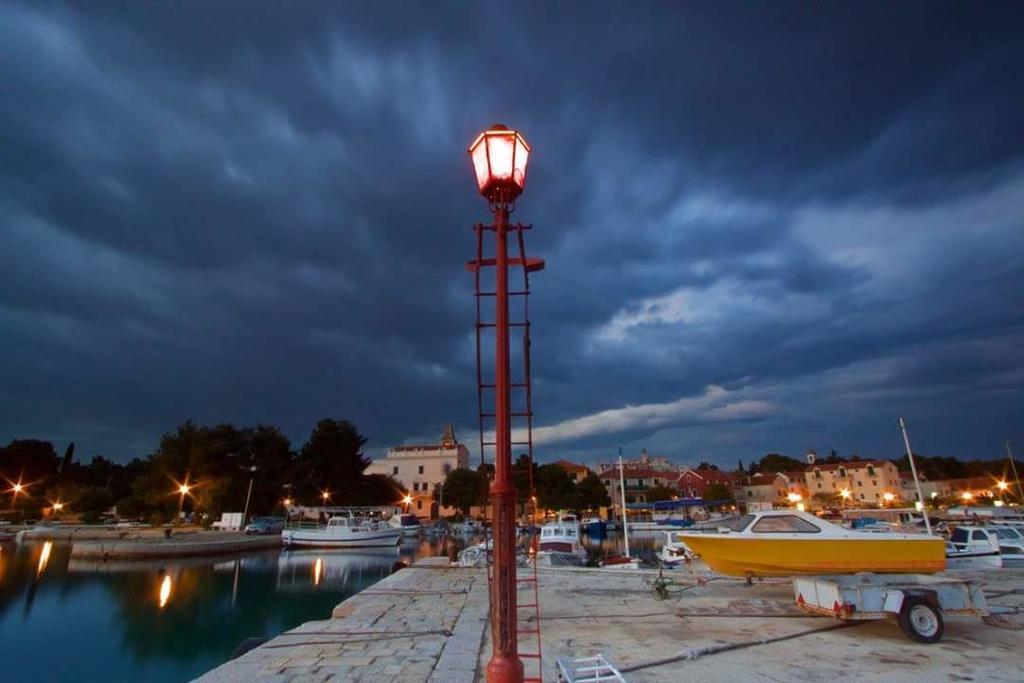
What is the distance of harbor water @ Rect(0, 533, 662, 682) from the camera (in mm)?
15305

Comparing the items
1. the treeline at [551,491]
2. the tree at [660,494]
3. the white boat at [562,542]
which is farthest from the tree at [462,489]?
the white boat at [562,542]

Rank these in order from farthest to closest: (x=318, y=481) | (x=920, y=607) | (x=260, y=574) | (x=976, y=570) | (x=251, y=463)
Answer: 1. (x=318, y=481)
2. (x=251, y=463)
3. (x=260, y=574)
4. (x=976, y=570)
5. (x=920, y=607)

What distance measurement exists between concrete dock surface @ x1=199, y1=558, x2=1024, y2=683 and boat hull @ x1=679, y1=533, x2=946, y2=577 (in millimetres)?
846

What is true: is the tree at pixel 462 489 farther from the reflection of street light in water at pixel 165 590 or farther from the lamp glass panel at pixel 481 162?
the lamp glass panel at pixel 481 162

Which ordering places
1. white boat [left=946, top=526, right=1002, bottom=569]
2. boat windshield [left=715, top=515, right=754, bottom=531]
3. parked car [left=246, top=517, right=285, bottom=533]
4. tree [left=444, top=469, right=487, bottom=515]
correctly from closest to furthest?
1. boat windshield [left=715, top=515, right=754, bottom=531]
2. white boat [left=946, top=526, right=1002, bottom=569]
3. parked car [left=246, top=517, right=285, bottom=533]
4. tree [left=444, top=469, right=487, bottom=515]

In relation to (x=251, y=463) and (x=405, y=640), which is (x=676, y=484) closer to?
(x=251, y=463)

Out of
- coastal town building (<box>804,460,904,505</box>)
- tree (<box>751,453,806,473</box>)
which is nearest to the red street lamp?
coastal town building (<box>804,460,904,505</box>)

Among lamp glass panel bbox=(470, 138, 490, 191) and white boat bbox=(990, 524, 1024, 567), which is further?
white boat bbox=(990, 524, 1024, 567)

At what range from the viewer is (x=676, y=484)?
88.6 metres

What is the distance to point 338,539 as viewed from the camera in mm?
46188

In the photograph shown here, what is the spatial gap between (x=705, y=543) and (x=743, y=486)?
307 feet

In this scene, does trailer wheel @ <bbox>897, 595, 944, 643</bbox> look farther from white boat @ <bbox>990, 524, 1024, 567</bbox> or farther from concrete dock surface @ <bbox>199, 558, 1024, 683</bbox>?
white boat @ <bbox>990, 524, 1024, 567</bbox>

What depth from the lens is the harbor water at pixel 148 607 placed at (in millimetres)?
15305

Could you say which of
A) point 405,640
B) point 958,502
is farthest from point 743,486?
point 405,640
